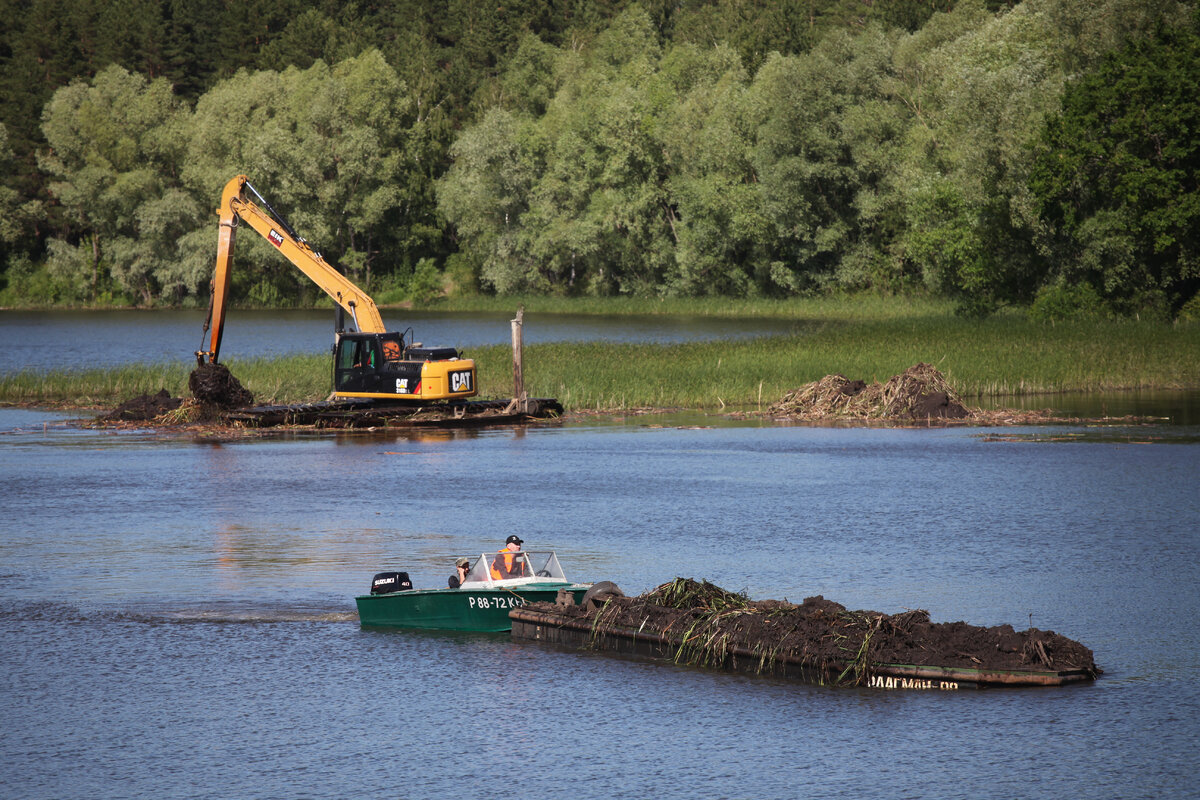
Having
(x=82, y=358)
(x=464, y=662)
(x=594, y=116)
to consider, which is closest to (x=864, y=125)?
(x=594, y=116)

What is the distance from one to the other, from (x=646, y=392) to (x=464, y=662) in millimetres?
30998

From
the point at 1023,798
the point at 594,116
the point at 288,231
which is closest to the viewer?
the point at 1023,798

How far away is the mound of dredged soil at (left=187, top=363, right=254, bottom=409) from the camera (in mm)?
41469

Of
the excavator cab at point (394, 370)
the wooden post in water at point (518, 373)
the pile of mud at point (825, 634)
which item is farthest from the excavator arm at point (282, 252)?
the pile of mud at point (825, 634)

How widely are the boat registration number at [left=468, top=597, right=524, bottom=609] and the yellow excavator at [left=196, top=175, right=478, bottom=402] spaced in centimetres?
2371

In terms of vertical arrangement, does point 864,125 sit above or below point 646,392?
above

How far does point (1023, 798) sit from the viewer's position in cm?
1240

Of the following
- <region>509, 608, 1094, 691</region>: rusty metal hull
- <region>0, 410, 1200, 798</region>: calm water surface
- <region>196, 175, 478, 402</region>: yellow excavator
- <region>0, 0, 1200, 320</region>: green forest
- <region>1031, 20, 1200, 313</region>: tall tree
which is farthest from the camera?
<region>0, 0, 1200, 320</region>: green forest

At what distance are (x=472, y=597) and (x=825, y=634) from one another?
→ 465 cm

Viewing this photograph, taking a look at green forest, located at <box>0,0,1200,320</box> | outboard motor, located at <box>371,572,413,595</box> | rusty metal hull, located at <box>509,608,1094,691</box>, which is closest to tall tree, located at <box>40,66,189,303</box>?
green forest, located at <box>0,0,1200,320</box>

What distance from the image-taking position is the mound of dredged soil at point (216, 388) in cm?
4147

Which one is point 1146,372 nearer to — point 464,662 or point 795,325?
point 795,325

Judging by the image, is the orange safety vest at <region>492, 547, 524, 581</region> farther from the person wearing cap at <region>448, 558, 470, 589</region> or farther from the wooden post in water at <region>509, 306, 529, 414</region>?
the wooden post in water at <region>509, 306, 529, 414</region>

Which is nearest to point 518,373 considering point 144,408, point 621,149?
point 144,408
